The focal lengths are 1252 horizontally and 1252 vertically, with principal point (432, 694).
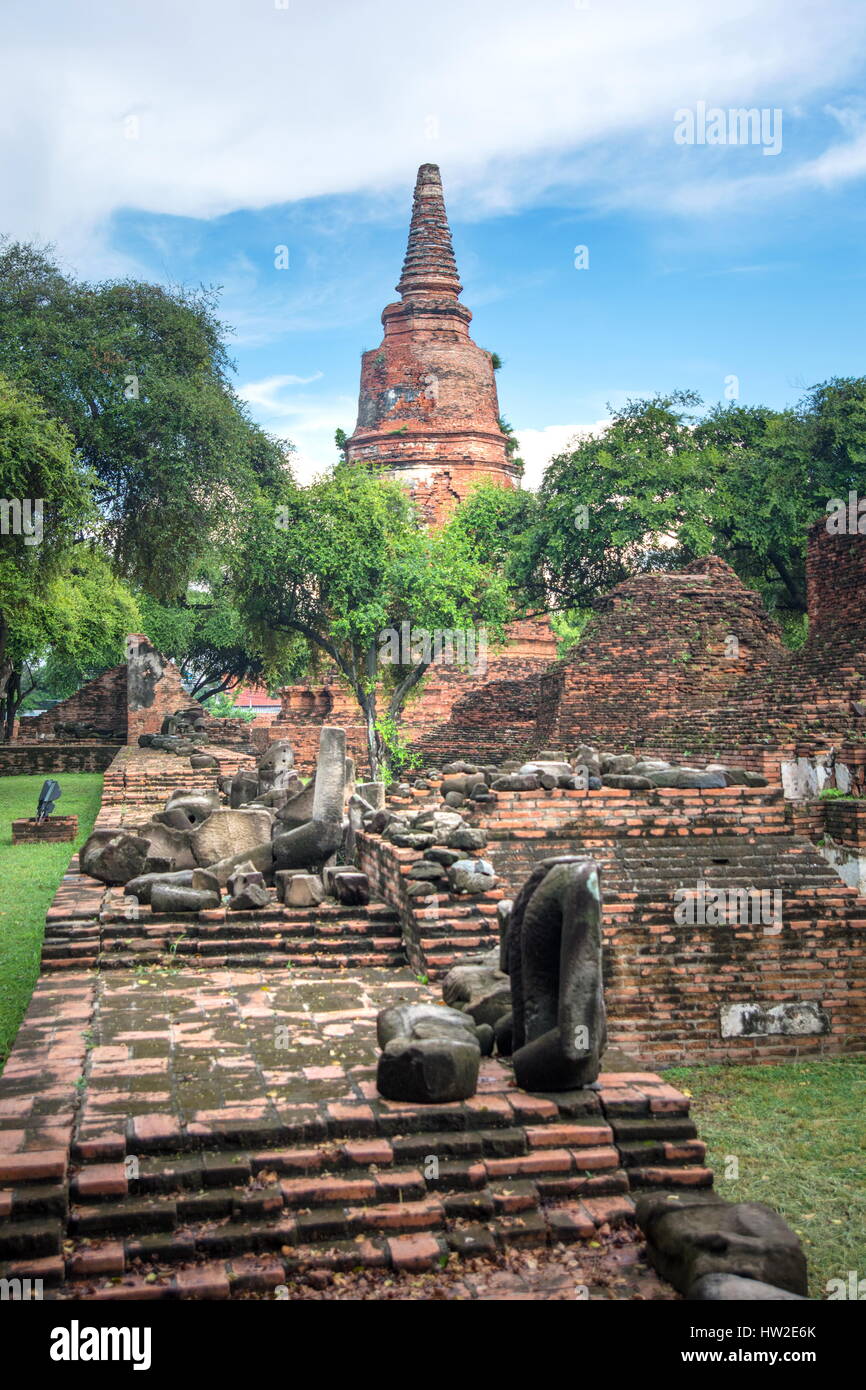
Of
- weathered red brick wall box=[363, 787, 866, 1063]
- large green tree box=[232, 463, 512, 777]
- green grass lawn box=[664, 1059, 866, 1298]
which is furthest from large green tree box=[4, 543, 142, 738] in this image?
green grass lawn box=[664, 1059, 866, 1298]

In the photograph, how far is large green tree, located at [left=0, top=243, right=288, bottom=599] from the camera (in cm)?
1838

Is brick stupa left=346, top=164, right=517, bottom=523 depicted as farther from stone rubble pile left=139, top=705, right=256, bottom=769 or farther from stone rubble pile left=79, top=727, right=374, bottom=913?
stone rubble pile left=79, top=727, right=374, bottom=913

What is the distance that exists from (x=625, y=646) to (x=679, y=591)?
108 cm

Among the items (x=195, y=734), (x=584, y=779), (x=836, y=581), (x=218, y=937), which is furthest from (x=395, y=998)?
(x=195, y=734)

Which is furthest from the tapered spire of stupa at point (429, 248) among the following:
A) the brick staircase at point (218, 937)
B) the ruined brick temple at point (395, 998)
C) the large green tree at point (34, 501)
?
the brick staircase at point (218, 937)

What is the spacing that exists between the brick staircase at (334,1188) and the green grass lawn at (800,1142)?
19.9 inches

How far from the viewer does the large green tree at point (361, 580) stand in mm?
20219

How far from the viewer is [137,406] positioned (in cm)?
1850

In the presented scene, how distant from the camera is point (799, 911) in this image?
262 inches

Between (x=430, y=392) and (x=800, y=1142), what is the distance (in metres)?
23.3

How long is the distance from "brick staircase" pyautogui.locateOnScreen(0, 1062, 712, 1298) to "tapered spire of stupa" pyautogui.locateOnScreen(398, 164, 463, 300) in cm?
2551

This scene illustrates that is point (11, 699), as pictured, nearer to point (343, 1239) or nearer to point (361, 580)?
point (361, 580)

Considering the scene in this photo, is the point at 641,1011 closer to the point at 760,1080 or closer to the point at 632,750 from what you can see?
the point at 760,1080
